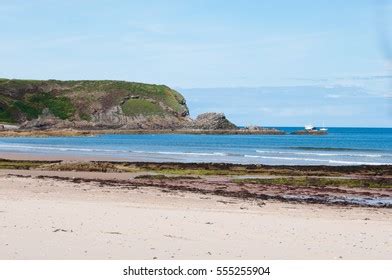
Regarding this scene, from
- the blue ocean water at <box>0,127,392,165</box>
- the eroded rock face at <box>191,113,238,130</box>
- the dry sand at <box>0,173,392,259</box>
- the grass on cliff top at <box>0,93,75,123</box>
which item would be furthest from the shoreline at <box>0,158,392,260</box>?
the grass on cliff top at <box>0,93,75,123</box>

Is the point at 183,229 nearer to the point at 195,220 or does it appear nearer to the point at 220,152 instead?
the point at 195,220

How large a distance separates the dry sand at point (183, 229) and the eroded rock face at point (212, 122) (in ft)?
556

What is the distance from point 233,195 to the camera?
23.2 meters

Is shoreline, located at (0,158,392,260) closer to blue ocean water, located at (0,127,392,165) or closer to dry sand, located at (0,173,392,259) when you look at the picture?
dry sand, located at (0,173,392,259)

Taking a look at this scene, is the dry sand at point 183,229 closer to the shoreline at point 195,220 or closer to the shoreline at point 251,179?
the shoreline at point 195,220

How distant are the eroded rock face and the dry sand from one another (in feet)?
556

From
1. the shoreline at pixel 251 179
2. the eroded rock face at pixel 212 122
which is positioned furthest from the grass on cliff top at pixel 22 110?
the shoreline at pixel 251 179

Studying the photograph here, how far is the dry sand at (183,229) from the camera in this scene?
1041cm
